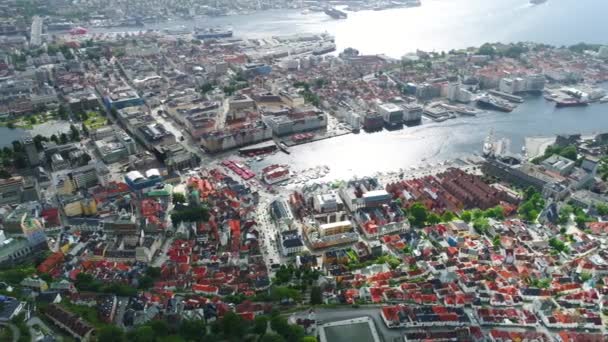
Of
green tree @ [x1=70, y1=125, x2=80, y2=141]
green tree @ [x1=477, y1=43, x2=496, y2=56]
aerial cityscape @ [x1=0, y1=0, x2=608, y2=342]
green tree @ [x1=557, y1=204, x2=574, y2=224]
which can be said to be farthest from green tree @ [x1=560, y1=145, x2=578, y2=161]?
green tree @ [x1=70, y1=125, x2=80, y2=141]

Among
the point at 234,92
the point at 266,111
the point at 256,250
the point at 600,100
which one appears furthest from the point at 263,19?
the point at 256,250

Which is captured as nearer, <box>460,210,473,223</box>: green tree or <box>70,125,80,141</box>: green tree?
<box>460,210,473,223</box>: green tree

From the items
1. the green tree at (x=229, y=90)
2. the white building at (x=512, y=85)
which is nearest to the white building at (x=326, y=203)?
the green tree at (x=229, y=90)

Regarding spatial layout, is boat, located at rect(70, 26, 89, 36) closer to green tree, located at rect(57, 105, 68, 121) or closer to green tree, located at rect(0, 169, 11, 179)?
green tree, located at rect(57, 105, 68, 121)

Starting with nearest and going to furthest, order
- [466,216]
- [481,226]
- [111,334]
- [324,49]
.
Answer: [111,334]
[481,226]
[466,216]
[324,49]

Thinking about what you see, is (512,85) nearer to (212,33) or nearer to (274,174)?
(274,174)

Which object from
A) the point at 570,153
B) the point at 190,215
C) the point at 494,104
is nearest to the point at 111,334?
the point at 190,215

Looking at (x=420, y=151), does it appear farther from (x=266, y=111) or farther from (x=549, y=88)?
(x=549, y=88)
